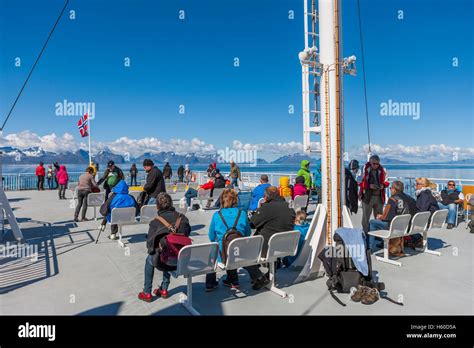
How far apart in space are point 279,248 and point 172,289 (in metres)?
1.54

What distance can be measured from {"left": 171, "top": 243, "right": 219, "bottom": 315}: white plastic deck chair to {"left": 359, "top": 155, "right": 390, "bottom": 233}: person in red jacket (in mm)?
3856

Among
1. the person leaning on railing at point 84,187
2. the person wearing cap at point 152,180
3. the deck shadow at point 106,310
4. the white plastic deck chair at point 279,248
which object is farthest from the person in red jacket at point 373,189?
the person leaning on railing at point 84,187

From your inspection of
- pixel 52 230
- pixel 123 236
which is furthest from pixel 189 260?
pixel 52 230

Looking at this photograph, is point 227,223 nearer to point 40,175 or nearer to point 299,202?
point 299,202

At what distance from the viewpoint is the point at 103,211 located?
672 centimetres

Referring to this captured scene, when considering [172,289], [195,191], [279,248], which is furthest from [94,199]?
[279,248]

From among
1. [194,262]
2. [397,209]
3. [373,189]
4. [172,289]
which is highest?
[373,189]

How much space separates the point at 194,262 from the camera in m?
3.63

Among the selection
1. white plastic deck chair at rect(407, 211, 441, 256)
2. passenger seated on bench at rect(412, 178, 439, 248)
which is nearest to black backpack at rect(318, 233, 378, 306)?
white plastic deck chair at rect(407, 211, 441, 256)

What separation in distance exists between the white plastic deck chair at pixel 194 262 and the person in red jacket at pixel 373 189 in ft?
12.7

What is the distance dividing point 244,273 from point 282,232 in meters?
A: 1.23

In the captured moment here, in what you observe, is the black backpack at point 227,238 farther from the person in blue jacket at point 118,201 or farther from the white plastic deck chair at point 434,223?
the white plastic deck chair at point 434,223

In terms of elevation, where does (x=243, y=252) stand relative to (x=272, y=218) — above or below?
below
